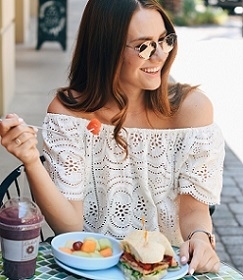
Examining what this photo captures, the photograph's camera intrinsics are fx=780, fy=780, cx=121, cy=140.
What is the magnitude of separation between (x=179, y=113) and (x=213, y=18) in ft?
52.2

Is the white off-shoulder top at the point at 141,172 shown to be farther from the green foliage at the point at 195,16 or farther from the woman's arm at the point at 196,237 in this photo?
the green foliage at the point at 195,16

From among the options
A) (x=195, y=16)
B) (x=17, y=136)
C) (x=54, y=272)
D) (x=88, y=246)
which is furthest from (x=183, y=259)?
(x=195, y=16)

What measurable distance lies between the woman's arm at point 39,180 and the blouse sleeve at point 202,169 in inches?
16.2

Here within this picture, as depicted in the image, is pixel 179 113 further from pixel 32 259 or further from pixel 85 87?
pixel 32 259

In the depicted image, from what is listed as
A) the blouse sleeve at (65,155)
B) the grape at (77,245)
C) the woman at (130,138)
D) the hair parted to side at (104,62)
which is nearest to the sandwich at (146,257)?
the grape at (77,245)

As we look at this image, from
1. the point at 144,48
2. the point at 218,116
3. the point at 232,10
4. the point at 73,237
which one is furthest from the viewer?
the point at 232,10

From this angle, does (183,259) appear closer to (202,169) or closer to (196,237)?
(196,237)

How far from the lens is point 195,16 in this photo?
717 inches

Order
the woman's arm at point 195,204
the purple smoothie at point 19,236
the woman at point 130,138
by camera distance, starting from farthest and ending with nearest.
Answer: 1. the woman at point 130,138
2. the woman's arm at point 195,204
3. the purple smoothie at point 19,236

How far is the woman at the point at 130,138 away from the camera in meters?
2.75

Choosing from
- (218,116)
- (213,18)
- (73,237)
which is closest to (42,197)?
(73,237)

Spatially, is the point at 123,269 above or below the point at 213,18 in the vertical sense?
above

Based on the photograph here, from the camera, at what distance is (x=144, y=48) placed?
8.87ft

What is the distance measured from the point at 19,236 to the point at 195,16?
16.4 metres
